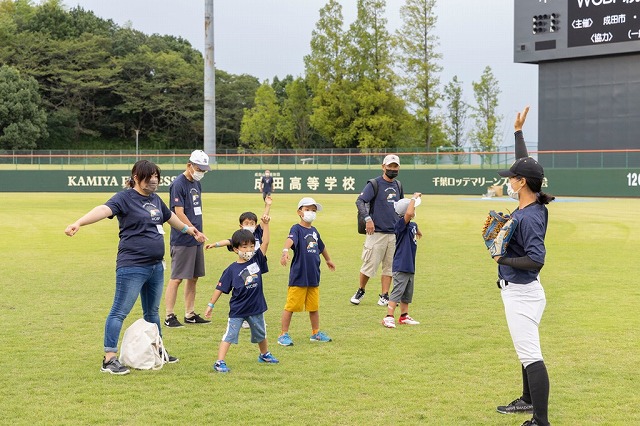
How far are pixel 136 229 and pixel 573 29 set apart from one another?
3594 cm

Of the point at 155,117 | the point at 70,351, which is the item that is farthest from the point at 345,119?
the point at 70,351

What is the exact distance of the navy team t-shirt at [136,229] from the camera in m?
7.12

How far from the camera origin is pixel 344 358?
7812 millimetres

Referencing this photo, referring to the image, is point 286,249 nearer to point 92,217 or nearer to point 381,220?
point 92,217

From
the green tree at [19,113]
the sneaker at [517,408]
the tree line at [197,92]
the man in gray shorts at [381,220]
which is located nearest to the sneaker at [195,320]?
the man in gray shorts at [381,220]

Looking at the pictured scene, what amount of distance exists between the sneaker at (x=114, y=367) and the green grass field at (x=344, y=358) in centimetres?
12

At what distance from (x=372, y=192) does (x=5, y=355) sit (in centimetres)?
497

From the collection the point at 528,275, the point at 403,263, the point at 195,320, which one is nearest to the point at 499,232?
the point at 528,275

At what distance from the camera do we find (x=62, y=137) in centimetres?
8856

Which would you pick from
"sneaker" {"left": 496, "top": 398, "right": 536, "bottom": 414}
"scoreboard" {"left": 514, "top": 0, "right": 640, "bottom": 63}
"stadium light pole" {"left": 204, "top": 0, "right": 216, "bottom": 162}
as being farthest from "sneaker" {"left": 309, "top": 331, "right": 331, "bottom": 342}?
"stadium light pole" {"left": 204, "top": 0, "right": 216, "bottom": 162}

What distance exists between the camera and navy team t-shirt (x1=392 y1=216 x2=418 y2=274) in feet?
30.4

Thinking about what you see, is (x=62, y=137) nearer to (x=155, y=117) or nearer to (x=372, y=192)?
(x=155, y=117)

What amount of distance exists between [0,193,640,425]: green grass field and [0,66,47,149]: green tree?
67.9 m

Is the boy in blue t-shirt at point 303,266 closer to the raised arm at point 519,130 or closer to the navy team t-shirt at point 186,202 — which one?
the navy team t-shirt at point 186,202
